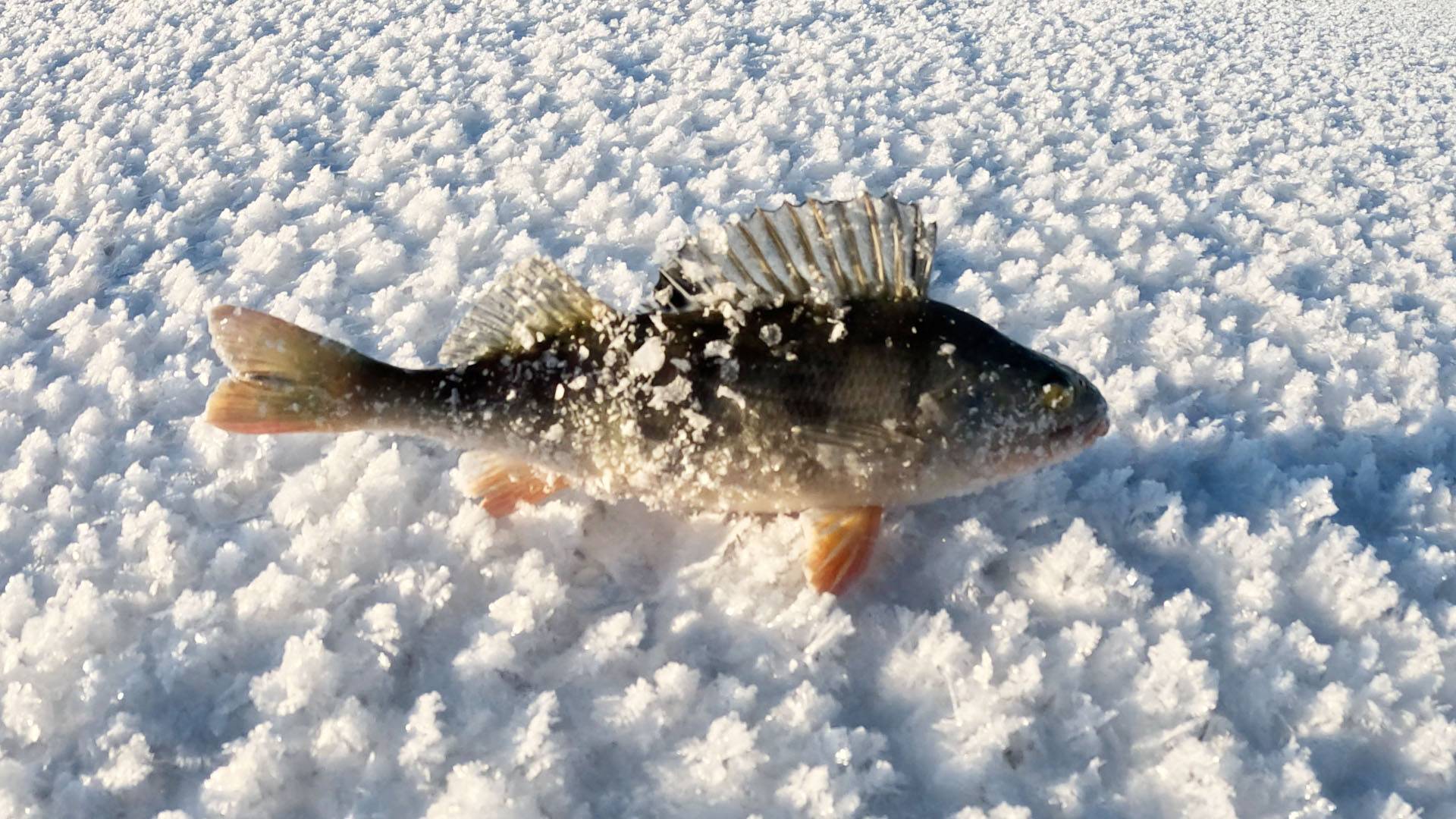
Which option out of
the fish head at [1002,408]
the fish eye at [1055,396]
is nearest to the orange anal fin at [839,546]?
the fish head at [1002,408]

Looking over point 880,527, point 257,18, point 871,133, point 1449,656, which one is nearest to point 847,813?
point 880,527

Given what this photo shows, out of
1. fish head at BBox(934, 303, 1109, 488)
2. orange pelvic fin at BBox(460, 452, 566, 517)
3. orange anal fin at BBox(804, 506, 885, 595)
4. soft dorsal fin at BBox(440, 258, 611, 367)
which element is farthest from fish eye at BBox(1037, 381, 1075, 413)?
orange pelvic fin at BBox(460, 452, 566, 517)

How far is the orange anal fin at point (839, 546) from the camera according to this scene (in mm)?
2141

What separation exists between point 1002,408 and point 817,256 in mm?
582

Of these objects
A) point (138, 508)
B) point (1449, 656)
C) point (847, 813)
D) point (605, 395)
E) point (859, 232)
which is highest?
point (859, 232)

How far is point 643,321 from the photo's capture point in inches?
87.9

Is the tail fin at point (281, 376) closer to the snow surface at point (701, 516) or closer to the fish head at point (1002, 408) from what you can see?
the snow surface at point (701, 516)

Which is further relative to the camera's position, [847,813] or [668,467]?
[668,467]

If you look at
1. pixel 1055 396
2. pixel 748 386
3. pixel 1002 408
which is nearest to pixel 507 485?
pixel 748 386

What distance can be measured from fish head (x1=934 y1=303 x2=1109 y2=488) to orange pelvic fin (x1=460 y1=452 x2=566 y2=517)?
1012 mm

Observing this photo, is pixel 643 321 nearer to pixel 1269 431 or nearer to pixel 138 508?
pixel 138 508

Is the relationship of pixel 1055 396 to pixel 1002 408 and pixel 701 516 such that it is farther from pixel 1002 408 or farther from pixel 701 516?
pixel 701 516

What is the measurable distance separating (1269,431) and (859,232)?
161 cm

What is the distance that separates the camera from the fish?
215cm
